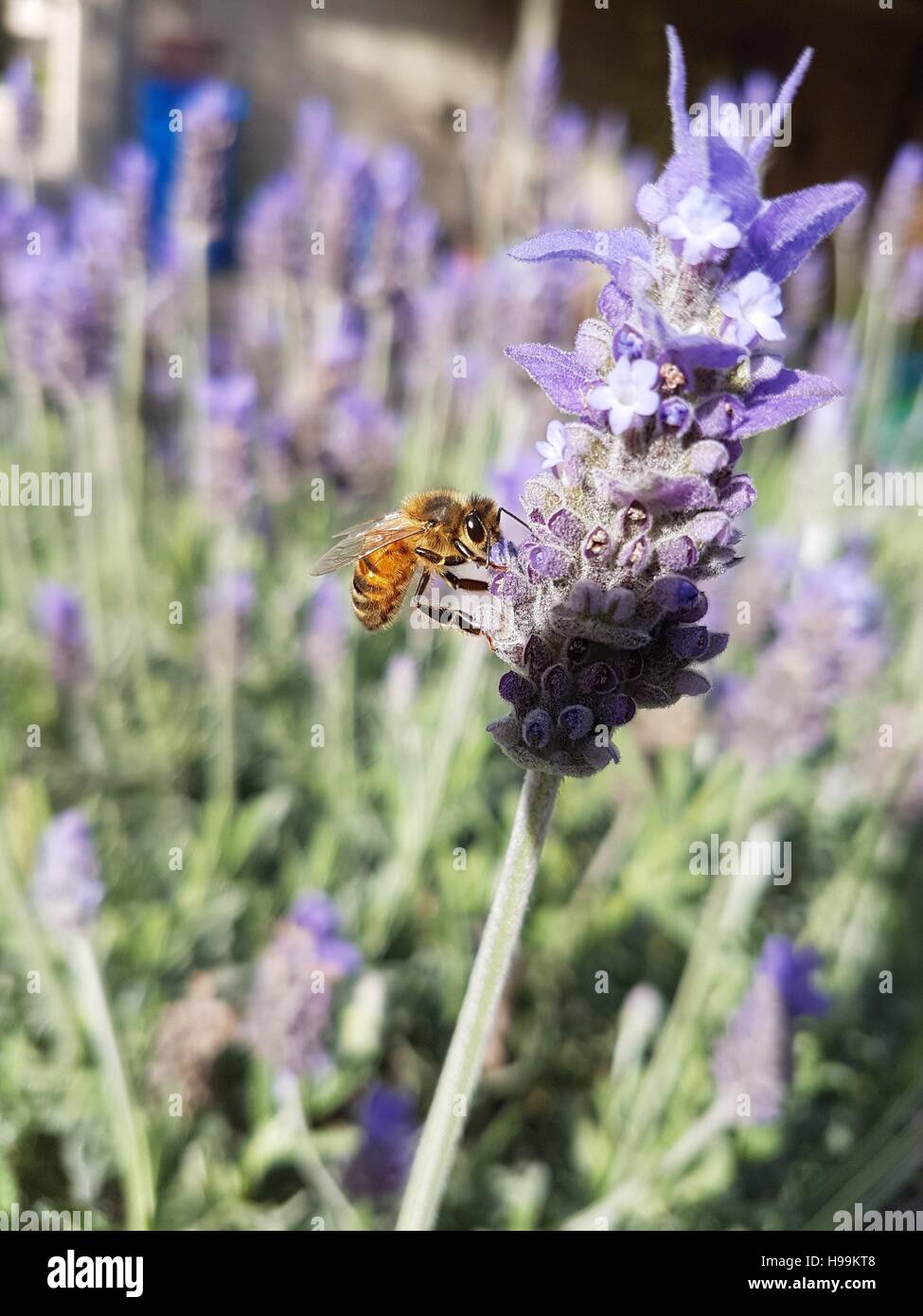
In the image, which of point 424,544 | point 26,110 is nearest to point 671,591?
point 424,544

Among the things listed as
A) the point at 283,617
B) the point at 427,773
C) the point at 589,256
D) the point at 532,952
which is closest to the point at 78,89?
the point at 283,617

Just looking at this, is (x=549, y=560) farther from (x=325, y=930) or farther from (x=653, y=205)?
(x=325, y=930)

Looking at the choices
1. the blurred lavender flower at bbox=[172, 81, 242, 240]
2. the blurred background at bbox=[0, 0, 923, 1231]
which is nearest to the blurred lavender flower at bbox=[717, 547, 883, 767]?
the blurred background at bbox=[0, 0, 923, 1231]

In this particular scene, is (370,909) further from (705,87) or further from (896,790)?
(705,87)

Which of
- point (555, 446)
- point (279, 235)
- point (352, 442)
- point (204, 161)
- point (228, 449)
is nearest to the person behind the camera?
point (555, 446)

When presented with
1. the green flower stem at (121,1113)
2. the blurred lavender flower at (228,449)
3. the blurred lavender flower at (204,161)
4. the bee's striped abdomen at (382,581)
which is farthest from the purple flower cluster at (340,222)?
the green flower stem at (121,1113)

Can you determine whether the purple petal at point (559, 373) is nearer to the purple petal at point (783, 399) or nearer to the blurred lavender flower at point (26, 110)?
the purple petal at point (783, 399)
